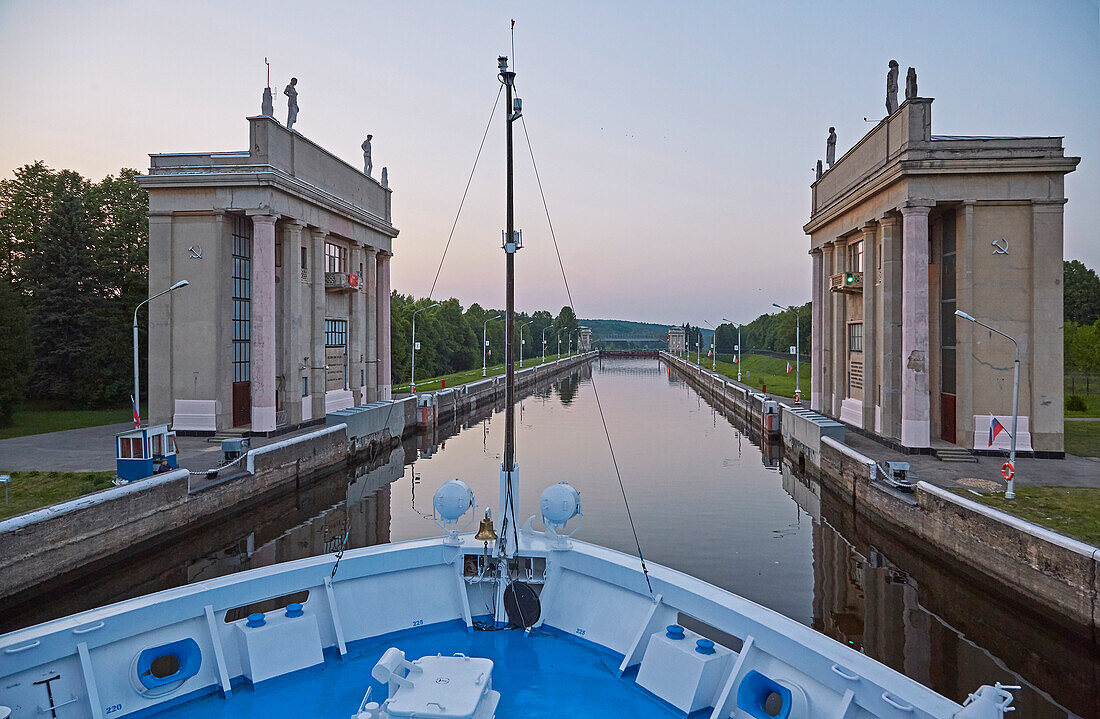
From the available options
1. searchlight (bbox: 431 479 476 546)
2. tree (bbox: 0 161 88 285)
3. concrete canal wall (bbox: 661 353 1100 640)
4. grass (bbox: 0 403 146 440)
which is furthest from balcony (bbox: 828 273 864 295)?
tree (bbox: 0 161 88 285)

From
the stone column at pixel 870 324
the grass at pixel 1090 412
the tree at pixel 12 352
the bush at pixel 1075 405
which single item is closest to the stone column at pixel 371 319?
the tree at pixel 12 352

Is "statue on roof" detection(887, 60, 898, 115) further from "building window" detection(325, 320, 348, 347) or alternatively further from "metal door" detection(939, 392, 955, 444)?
"building window" detection(325, 320, 348, 347)

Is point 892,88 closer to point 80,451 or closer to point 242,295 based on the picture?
point 242,295

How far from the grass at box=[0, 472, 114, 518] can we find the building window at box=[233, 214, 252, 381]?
9939 mm

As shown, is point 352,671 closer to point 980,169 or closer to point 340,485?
point 340,485

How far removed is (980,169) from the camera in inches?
826

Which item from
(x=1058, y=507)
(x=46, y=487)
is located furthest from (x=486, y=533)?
(x=46, y=487)

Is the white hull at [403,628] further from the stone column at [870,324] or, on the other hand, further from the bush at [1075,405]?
the bush at [1075,405]

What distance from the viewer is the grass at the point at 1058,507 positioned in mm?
12602

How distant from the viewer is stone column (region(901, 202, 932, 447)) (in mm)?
21516

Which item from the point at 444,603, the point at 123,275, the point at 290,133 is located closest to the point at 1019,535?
the point at 444,603

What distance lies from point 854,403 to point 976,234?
9.47m

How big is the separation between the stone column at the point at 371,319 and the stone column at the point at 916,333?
24.6m

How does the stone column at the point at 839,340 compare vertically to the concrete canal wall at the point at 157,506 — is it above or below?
above
